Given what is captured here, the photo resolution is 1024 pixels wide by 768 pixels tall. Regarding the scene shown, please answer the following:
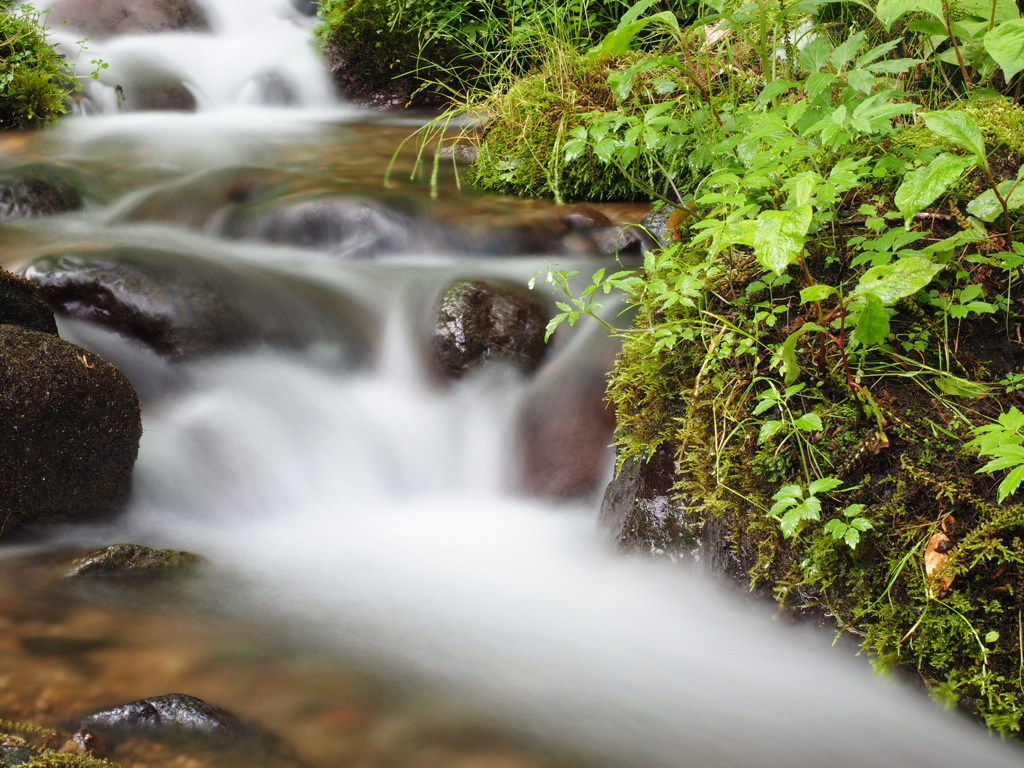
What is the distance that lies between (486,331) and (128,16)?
274 inches

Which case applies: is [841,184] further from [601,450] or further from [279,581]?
[279,581]

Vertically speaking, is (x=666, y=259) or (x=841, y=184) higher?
(x=841, y=184)

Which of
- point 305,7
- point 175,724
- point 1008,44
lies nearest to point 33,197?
point 175,724

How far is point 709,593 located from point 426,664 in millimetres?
842

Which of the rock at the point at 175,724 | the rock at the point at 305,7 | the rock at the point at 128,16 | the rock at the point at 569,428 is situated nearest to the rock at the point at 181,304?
the rock at the point at 569,428

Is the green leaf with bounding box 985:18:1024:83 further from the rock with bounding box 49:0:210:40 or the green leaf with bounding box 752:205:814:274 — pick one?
the rock with bounding box 49:0:210:40

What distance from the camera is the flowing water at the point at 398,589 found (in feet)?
6.15

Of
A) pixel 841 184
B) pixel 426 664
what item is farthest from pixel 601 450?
pixel 841 184

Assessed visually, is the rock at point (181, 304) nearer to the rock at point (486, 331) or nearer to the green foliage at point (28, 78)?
the rock at point (486, 331)

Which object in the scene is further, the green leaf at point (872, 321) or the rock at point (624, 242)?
the rock at point (624, 242)

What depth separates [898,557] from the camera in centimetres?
196

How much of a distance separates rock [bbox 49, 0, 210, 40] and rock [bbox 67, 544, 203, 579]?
728 centimetres

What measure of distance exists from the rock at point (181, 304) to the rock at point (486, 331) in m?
0.43

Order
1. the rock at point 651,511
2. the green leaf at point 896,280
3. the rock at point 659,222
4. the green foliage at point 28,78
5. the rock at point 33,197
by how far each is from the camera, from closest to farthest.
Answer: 1. the green leaf at point 896,280
2. the rock at point 651,511
3. the rock at point 659,222
4. the rock at point 33,197
5. the green foliage at point 28,78
